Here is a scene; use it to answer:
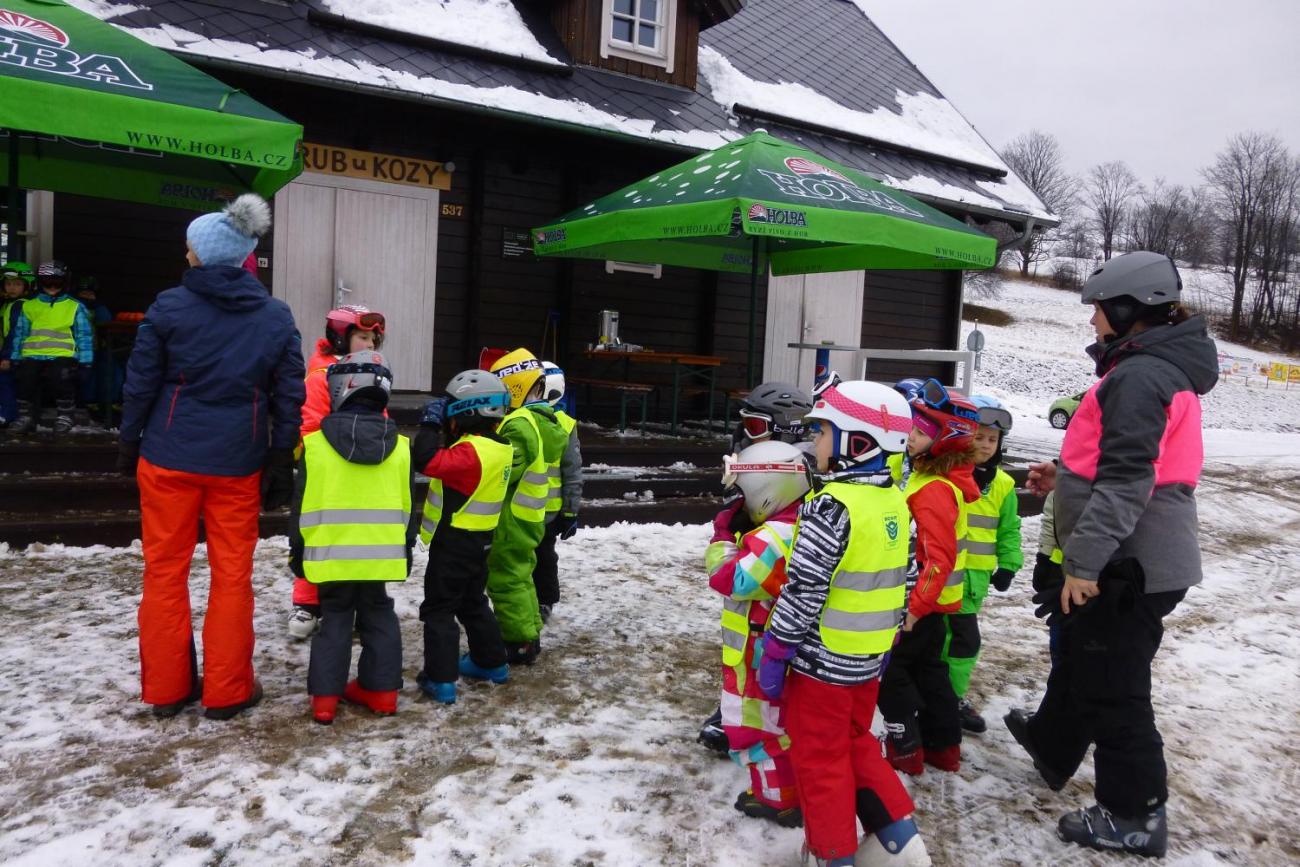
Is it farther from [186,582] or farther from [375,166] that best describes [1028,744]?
[375,166]

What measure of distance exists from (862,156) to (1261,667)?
864 cm

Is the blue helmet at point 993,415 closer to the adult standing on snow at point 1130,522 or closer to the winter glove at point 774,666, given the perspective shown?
the adult standing on snow at point 1130,522

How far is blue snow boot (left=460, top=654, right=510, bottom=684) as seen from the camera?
4.05m

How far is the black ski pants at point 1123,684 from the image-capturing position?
9.57 feet

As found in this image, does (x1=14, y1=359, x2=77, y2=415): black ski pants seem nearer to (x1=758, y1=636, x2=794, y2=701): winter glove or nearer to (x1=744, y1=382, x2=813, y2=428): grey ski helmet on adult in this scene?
(x1=744, y1=382, x2=813, y2=428): grey ski helmet on adult

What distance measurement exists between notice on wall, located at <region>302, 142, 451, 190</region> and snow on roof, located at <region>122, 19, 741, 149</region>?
39.1 inches

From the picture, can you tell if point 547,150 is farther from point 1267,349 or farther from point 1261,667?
point 1267,349

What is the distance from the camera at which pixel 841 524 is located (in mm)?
2572

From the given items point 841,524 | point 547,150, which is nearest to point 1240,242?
point 547,150

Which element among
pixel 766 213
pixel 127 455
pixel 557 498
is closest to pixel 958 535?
pixel 557 498

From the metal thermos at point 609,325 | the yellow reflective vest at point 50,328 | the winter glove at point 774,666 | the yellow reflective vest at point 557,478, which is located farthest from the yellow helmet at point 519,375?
the metal thermos at point 609,325

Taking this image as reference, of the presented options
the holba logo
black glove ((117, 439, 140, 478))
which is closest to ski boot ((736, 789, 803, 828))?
black glove ((117, 439, 140, 478))

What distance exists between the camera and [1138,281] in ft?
9.68

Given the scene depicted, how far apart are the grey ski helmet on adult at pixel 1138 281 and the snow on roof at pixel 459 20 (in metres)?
8.21
